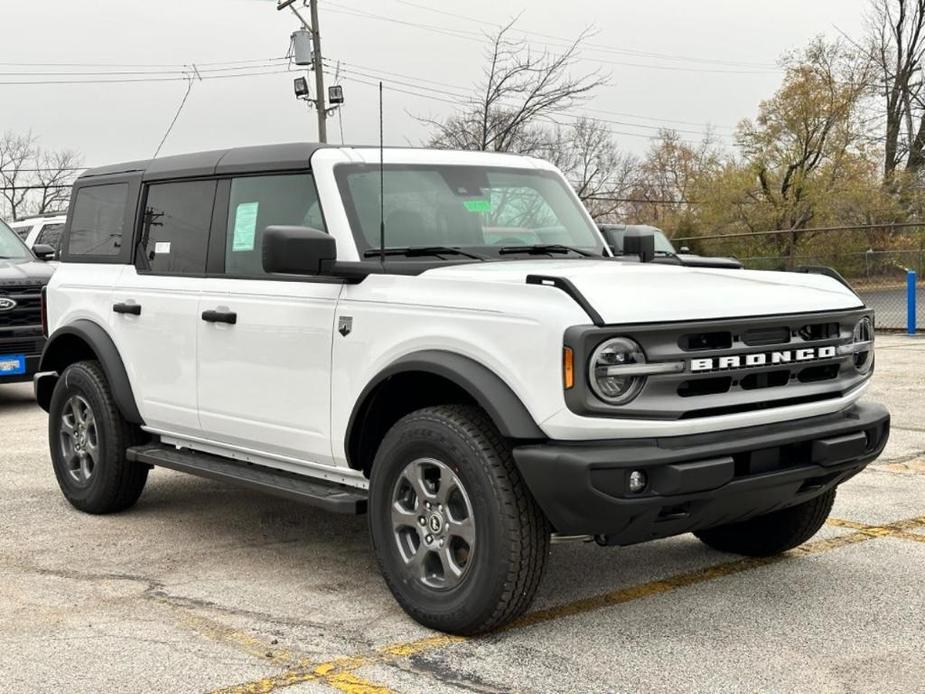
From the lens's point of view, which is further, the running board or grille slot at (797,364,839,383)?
the running board

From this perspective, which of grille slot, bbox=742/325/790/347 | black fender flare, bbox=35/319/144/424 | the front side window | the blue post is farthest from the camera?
the blue post

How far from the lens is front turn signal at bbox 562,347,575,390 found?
3.89m

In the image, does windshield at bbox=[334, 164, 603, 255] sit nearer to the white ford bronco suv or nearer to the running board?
the white ford bronco suv

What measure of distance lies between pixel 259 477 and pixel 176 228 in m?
1.56

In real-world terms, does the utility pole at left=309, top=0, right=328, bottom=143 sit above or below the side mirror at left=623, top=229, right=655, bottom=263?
above

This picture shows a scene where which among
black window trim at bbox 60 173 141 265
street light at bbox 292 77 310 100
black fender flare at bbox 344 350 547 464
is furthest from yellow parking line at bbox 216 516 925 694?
street light at bbox 292 77 310 100

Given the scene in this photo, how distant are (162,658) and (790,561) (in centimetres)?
293

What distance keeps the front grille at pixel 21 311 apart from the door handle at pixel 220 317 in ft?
21.4

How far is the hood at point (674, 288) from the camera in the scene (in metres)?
4.02

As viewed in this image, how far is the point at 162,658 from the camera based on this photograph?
4152 mm

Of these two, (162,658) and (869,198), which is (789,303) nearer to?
(162,658)

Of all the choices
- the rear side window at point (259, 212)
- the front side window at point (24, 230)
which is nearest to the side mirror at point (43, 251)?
the front side window at point (24, 230)

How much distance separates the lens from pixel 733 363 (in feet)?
→ 13.7

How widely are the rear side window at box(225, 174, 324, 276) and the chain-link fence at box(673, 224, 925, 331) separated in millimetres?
13954
